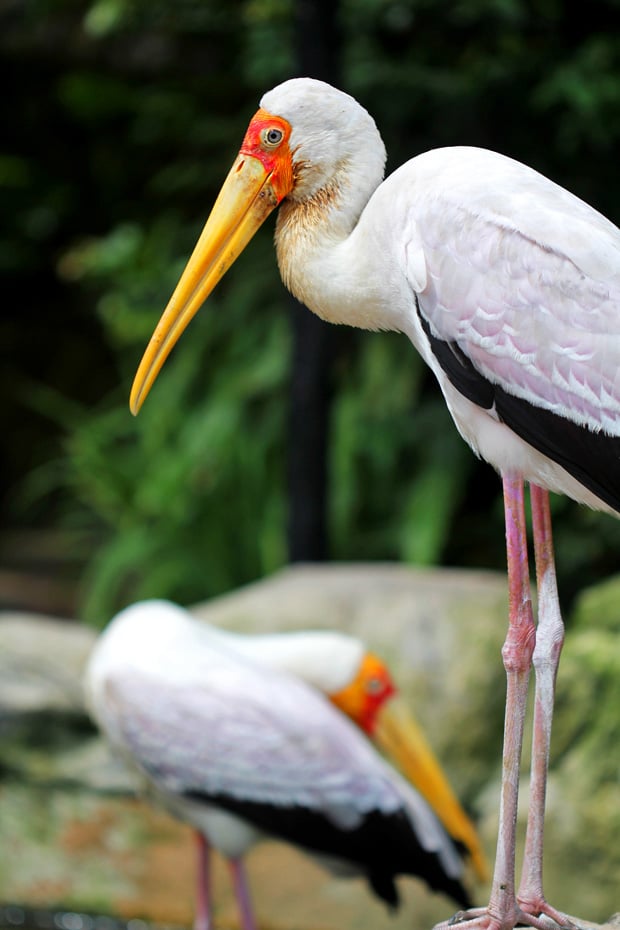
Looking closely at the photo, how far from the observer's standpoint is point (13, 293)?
10500 mm

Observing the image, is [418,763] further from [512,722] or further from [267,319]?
[267,319]

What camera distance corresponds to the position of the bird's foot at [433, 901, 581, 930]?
2.19m

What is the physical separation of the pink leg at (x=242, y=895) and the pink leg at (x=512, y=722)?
6.61 ft

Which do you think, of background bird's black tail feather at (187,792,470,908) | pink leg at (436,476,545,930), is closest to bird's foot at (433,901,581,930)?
pink leg at (436,476,545,930)

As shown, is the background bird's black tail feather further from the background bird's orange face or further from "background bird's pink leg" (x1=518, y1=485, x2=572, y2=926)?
"background bird's pink leg" (x1=518, y1=485, x2=572, y2=926)

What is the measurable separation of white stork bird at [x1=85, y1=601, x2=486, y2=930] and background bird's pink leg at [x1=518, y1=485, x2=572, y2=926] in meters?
1.63

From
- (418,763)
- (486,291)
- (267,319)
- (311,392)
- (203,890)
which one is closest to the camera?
(486,291)

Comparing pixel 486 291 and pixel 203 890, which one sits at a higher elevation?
pixel 486 291

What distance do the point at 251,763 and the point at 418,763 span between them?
679mm

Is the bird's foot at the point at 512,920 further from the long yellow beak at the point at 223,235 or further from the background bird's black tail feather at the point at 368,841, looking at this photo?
the background bird's black tail feather at the point at 368,841

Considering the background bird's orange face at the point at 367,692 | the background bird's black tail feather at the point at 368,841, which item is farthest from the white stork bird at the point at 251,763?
the background bird's orange face at the point at 367,692

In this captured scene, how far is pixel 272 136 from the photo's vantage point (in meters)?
2.33

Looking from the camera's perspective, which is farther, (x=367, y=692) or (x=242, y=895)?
(x=367, y=692)

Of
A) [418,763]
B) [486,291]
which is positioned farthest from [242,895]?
[486,291]
